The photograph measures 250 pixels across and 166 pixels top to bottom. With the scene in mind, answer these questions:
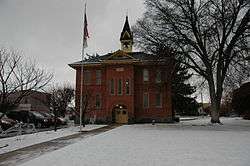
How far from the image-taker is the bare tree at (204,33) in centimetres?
3262

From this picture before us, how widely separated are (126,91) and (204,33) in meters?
14.3

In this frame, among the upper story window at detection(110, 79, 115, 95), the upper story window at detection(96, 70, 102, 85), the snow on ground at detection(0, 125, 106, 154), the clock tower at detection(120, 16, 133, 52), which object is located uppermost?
the clock tower at detection(120, 16, 133, 52)

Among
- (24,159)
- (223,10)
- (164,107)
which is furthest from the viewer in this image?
(164,107)

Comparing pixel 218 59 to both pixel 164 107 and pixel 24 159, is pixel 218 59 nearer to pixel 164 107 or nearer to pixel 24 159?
pixel 164 107

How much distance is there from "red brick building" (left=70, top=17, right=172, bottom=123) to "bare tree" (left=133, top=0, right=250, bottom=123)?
23.5 ft

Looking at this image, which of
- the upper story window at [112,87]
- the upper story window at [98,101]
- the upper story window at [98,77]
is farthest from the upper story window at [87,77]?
the upper story window at [112,87]

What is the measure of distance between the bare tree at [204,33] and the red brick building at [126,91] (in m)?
7.16

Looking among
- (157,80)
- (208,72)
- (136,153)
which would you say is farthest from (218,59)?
(136,153)

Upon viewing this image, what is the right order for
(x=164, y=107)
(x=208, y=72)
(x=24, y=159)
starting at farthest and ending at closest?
(x=164, y=107), (x=208, y=72), (x=24, y=159)

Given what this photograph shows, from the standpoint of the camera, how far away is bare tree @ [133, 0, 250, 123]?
107 feet

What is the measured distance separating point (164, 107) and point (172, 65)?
33.2ft

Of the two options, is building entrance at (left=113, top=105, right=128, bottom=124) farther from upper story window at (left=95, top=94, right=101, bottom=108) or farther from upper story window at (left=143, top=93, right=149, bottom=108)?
upper story window at (left=143, top=93, right=149, bottom=108)

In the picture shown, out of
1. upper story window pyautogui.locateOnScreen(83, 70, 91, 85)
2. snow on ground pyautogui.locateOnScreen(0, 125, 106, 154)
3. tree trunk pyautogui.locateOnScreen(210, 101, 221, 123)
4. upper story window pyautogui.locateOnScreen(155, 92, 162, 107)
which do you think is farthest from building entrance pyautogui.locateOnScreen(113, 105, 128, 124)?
snow on ground pyautogui.locateOnScreen(0, 125, 106, 154)

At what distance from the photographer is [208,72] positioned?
114ft
